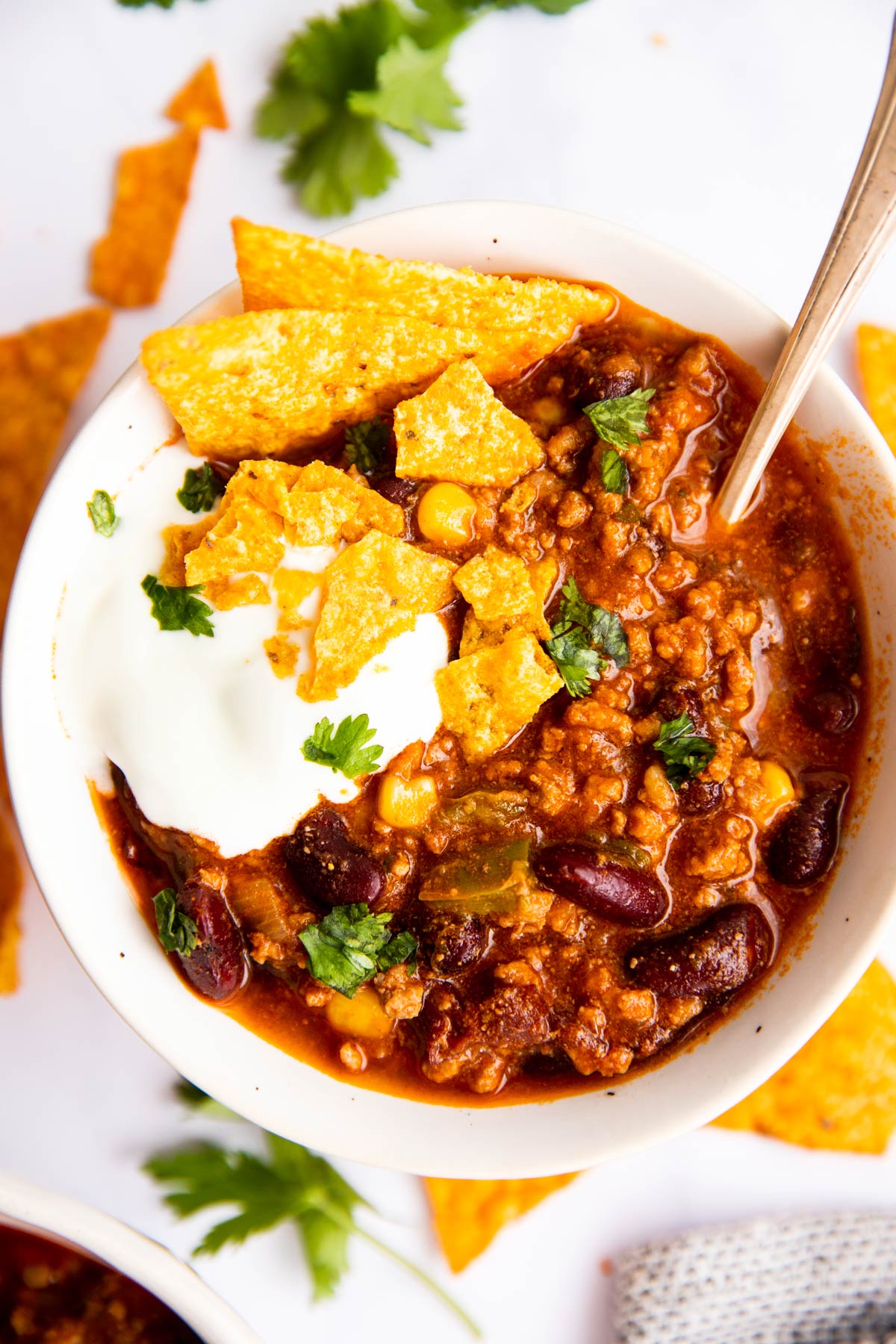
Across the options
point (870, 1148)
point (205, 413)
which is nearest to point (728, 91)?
point (205, 413)

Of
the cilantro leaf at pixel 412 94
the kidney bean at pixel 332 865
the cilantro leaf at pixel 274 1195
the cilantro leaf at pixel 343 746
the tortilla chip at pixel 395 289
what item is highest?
the cilantro leaf at pixel 412 94

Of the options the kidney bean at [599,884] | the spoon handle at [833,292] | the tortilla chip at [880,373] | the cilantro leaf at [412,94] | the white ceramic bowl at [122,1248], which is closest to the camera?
the spoon handle at [833,292]

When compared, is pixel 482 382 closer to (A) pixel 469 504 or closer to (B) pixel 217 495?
(A) pixel 469 504

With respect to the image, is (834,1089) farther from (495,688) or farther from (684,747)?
(495,688)

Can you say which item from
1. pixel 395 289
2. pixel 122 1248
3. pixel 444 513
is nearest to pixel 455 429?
pixel 444 513

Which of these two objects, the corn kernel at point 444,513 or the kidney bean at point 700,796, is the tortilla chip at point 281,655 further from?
the kidney bean at point 700,796

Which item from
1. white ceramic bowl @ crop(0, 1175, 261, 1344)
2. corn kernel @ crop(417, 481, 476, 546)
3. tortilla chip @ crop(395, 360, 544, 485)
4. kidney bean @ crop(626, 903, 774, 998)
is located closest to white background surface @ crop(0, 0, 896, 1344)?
white ceramic bowl @ crop(0, 1175, 261, 1344)

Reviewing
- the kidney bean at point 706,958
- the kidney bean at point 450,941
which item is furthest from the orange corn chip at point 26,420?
the kidney bean at point 706,958
